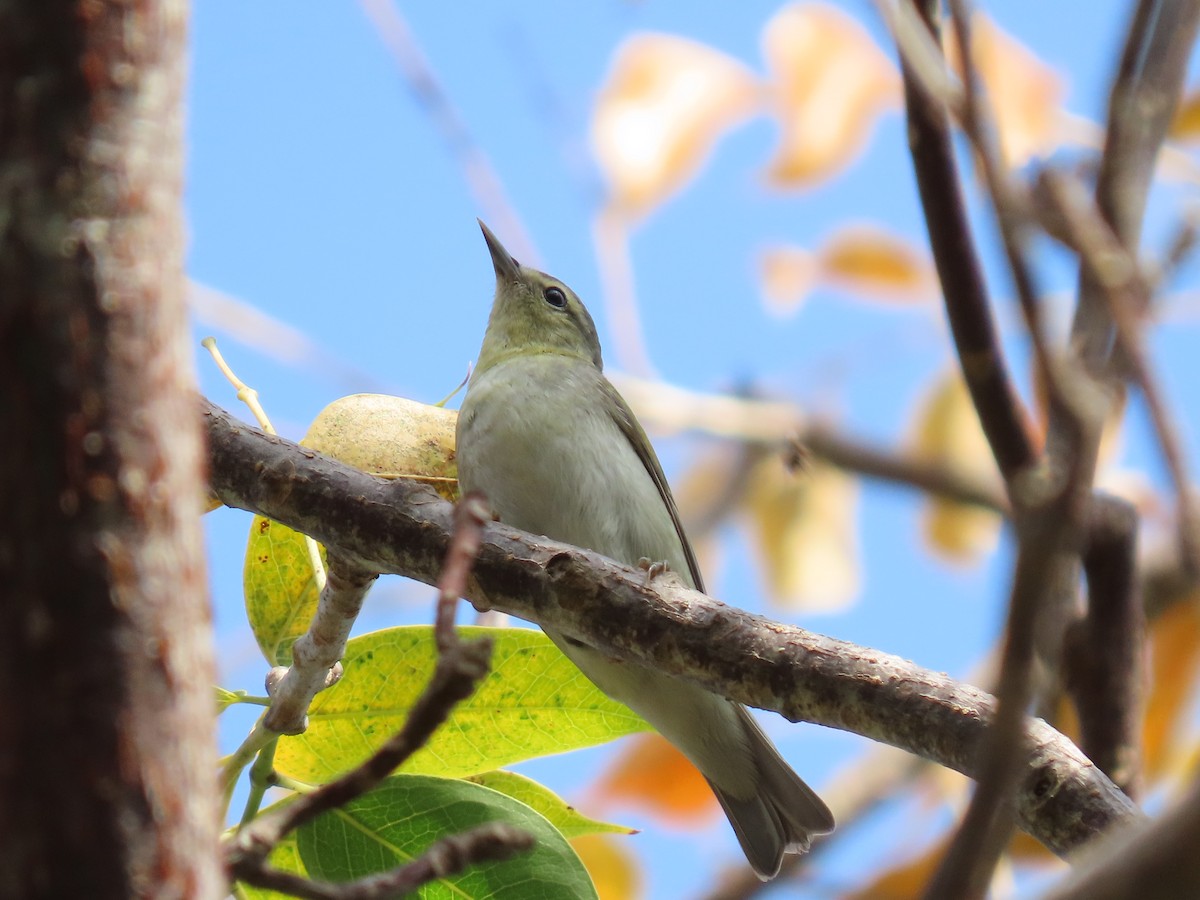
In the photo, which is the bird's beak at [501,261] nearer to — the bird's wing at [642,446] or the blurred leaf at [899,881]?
the bird's wing at [642,446]

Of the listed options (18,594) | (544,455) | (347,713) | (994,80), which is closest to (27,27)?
(18,594)

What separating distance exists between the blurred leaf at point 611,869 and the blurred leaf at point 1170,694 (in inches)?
74.6

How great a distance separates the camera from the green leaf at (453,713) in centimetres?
271

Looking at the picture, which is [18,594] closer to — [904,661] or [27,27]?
[27,27]

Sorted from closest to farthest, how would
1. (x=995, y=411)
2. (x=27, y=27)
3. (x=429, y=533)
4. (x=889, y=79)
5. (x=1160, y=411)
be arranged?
(x=27, y=27), (x=1160, y=411), (x=429, y=533), (x=995, y=411), (x=889, y=79)

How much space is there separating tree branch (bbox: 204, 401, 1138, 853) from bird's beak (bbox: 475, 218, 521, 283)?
342 centimetres

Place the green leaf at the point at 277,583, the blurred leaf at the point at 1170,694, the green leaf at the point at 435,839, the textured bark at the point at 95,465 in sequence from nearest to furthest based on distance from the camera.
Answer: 1. the textured bark at the point at 95,465
2. the green leaf at the point at 435,839
3. the green leaf at the point at 277,583
4. the blurred leaf at the point at 1170,694

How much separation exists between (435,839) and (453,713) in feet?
0.91

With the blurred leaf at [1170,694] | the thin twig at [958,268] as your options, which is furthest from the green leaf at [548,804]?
the blurred leaf at [1170,694]

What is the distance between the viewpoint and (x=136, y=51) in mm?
1032

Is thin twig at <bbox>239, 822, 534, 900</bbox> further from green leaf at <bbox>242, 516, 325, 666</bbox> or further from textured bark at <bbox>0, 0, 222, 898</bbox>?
green leaf at <bbox>242, 516, 325, 666</bbox>

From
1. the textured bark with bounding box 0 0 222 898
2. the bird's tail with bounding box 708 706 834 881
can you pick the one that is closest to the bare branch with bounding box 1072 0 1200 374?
the textured bark with bounding box 0 0 222 898

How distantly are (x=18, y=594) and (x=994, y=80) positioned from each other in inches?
177

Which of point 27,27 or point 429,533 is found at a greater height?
point 27,27
